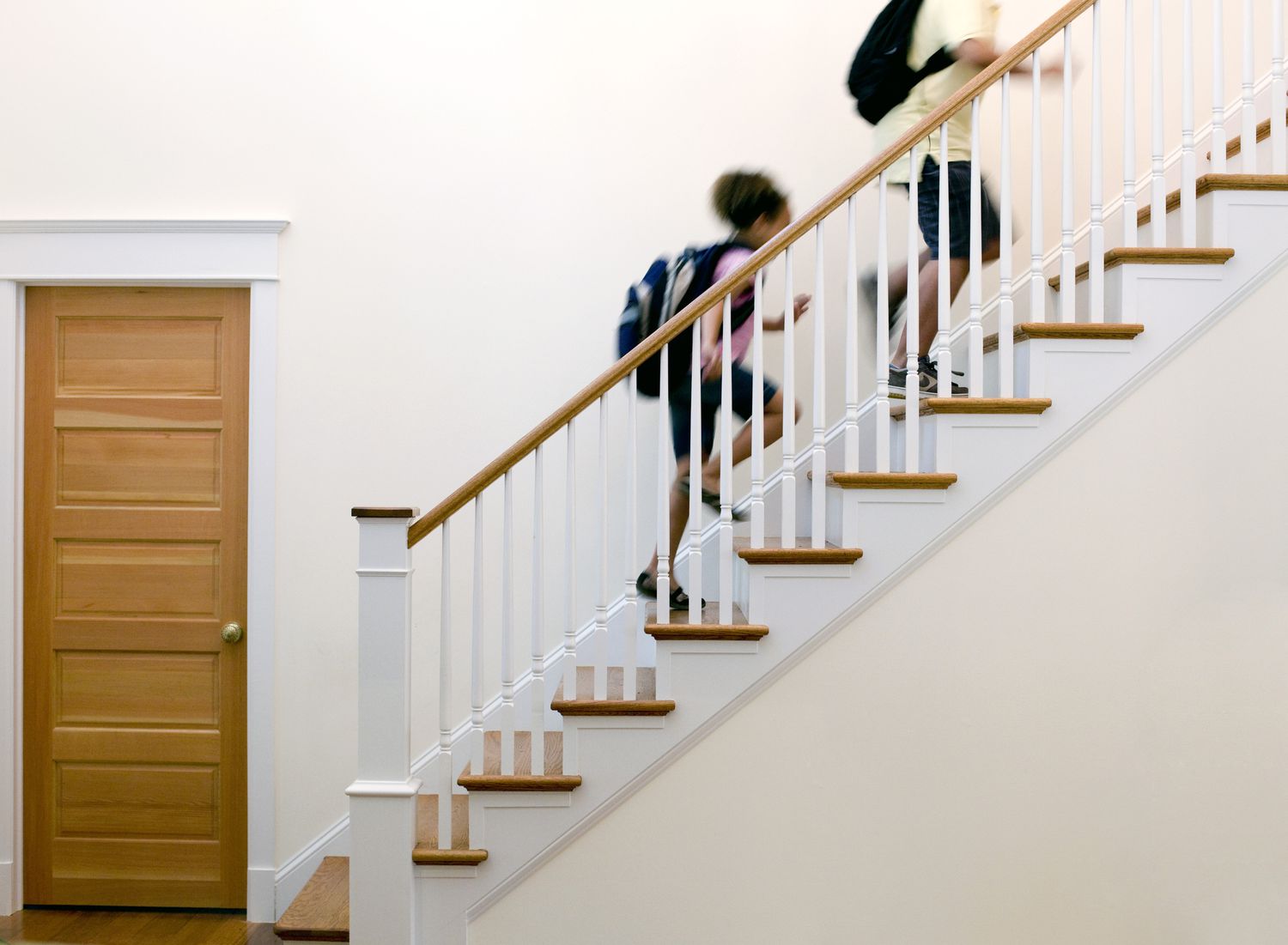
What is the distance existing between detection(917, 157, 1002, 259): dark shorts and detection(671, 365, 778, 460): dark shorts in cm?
59

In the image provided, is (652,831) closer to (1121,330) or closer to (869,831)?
(869,831)

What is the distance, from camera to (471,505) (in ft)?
10.6

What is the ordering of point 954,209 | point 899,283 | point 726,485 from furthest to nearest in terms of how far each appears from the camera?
point 899,283 < point 954,209 < point 726,485

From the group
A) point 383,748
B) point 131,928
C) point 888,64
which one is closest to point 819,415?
point 888,64

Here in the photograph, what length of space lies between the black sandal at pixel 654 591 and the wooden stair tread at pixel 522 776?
47 cm

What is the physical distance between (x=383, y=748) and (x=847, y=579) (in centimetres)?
118

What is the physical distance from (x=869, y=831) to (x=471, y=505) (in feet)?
5.13

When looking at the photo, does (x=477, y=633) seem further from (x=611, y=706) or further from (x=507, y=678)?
(x=611, y=706)

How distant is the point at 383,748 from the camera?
7.80 feet

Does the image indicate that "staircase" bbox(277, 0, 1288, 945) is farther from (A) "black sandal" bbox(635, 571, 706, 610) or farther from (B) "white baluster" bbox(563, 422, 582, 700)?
(A) "black sandal" bbox(635, 571, 706, 610)

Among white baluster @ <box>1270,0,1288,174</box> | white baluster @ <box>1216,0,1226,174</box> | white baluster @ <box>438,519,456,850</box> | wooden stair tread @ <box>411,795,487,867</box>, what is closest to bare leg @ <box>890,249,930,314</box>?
white baluster @ <box>1216,0,1226,174</box>

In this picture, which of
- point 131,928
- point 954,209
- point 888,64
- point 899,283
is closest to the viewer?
point 954,209

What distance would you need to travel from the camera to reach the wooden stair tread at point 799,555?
2389mm

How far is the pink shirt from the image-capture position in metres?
2.71
